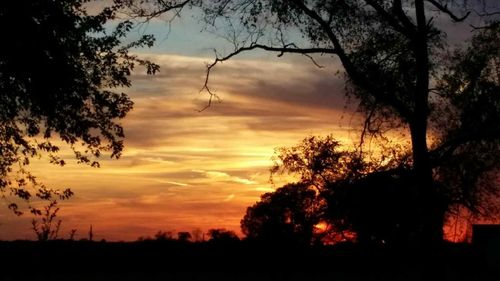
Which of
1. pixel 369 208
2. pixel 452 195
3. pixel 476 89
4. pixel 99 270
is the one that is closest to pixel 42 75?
pixel 476 89

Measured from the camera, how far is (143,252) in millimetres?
53594

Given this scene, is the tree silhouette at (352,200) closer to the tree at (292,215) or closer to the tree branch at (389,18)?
the tree at (292,215)

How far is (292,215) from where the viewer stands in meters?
64.2

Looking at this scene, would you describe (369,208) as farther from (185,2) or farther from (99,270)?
(185,2)

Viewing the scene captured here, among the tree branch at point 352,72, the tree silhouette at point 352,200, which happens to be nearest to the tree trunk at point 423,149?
the tree branch at point 352,72

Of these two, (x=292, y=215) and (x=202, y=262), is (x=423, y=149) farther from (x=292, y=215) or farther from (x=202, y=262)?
(x=292, y=215)

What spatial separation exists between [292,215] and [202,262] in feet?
41.4

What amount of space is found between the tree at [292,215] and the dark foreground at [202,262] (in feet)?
6.37

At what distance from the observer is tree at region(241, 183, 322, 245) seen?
56.6 meters

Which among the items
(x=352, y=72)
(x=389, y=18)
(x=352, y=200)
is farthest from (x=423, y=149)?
(x=352, y=200)

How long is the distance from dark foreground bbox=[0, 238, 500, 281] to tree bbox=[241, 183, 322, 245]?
1.94 meters

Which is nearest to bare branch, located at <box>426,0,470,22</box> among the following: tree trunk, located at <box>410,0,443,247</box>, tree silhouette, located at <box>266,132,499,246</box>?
tree trunk, located at <box>410,0,443,247</box>

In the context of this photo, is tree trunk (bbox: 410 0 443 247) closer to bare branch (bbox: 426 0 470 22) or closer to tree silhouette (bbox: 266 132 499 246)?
bare branch (bbox: 426 0 470 22)

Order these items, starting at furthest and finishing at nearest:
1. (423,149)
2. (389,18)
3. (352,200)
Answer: (352,200)
(389,18)
(423,149)
